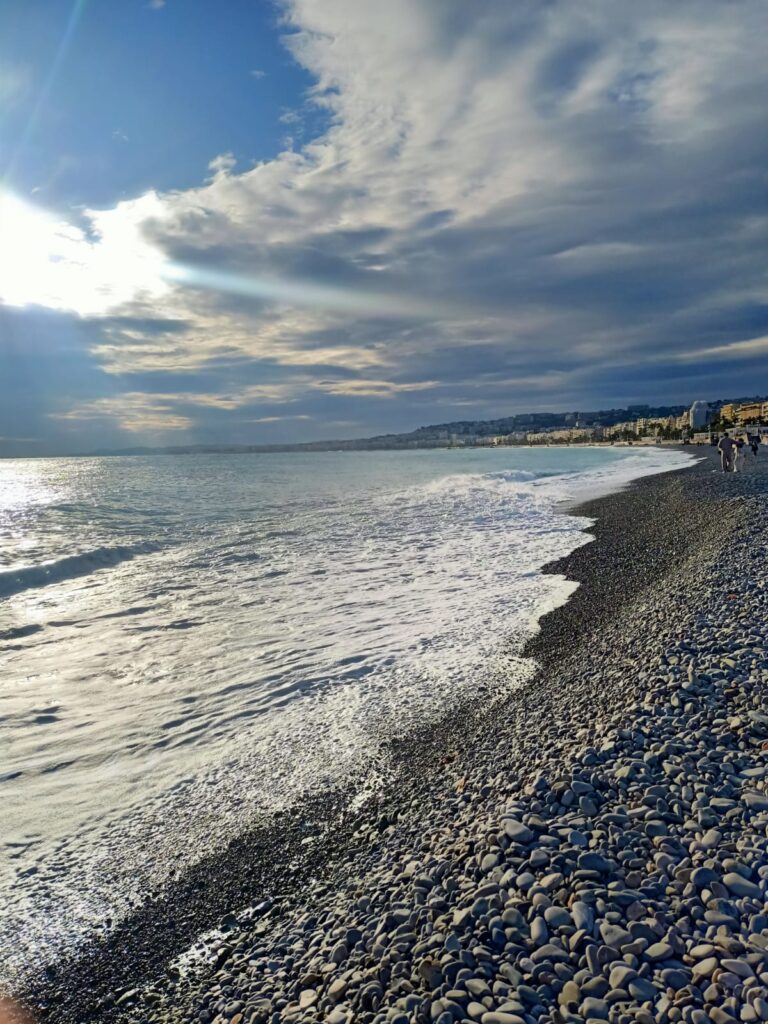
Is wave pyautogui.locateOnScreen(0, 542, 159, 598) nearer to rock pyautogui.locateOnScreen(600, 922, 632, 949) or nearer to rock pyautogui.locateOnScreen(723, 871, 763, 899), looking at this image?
rock pyautogui.locateOnScreen(600, 922, 632, 949)

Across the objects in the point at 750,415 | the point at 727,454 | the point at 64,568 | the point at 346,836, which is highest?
the point at 750,415

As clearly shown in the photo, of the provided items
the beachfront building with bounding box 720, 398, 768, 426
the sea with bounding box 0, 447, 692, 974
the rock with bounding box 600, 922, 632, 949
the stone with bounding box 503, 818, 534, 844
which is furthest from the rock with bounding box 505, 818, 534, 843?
the beachfront building with bounding box 720, 398, 768, 426

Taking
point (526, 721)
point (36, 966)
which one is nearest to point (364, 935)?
point (36, 966)

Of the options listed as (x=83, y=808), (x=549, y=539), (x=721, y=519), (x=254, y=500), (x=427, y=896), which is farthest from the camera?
(x=254, y=500)

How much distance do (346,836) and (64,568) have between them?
16778mm

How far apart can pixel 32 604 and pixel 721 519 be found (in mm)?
18081

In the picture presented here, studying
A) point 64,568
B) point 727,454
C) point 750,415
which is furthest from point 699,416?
point 64,568

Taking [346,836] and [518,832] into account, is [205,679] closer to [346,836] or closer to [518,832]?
[346,836]

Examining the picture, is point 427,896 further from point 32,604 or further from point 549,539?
point 549,539

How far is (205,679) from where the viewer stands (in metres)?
8.54

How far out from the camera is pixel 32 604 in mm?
14445

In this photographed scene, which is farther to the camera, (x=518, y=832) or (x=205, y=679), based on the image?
(x=205, y=679)

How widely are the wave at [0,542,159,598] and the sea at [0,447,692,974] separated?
0.08m

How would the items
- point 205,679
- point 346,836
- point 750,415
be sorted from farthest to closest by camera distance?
point 750,415 → point 205,679 → point 346,836
